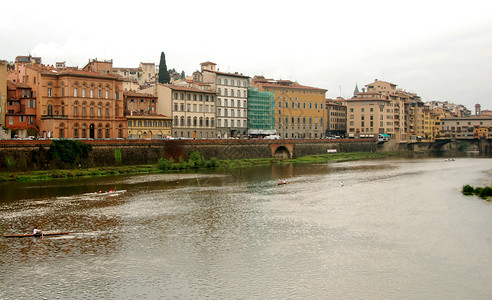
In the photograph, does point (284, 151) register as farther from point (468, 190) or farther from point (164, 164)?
point (468, 190)

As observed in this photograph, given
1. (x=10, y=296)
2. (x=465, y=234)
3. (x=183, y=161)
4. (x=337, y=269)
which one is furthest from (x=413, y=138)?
(x=10, y=296)

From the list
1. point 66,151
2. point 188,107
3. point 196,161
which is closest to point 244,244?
point 66,151

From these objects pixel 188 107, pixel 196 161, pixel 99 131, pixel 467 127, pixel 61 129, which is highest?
pixel 188 107

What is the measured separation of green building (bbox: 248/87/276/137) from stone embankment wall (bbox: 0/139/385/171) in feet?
33.6

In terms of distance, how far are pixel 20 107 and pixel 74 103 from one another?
713 cm

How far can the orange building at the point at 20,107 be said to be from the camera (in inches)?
2473

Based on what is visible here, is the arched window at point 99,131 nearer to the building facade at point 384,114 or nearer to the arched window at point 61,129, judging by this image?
the arched window at point 61,129

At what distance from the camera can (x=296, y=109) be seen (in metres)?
104

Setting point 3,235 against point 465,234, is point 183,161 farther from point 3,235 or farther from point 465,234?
point 465,234

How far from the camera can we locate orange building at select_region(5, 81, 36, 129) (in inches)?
2473

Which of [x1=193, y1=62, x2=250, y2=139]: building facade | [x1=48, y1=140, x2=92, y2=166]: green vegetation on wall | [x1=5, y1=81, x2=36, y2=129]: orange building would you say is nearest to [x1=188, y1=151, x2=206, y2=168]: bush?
[x1=48, y1=140, x2=92, y2=166]: green vegetation on wall

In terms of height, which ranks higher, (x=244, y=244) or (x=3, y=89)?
(x=3, y=89)

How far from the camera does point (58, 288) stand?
20.2 meters

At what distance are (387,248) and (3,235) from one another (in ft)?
70.5
